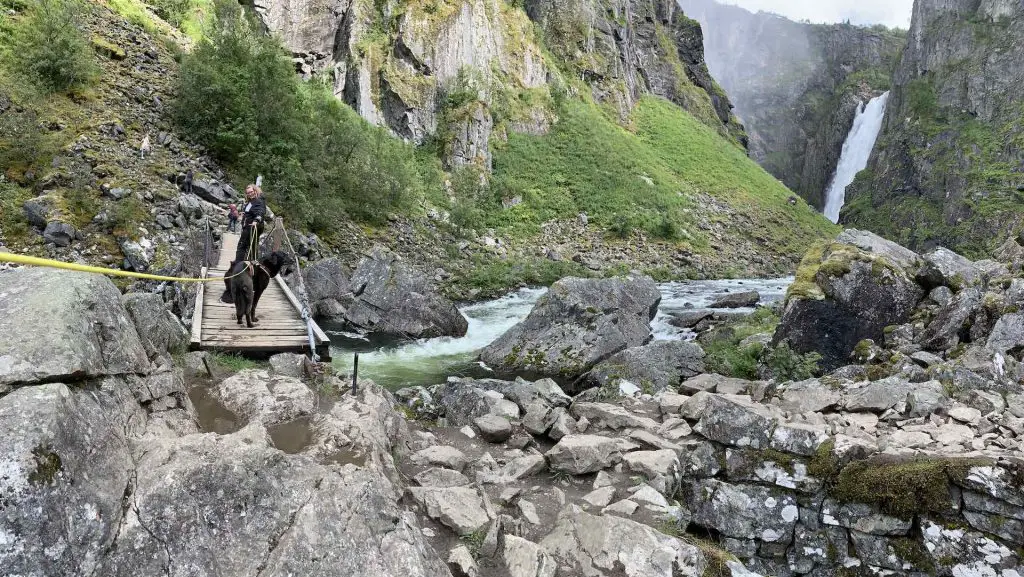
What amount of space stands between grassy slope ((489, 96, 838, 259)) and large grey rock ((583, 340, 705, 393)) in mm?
21422

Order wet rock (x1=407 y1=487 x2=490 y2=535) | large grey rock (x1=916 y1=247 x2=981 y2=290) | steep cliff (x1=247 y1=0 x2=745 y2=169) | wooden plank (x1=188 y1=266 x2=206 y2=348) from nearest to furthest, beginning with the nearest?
1. wet rock (x1=407 y1=487 x2=490 y2=535)
2. wooden plank (x1=188 y1=266 x2=206 y2=348)
3. large grey rock (x1=916 y1=247 x2=981 y2=290)
4. steep cliff (x1=247 y1=0 x2=745 y2=169)

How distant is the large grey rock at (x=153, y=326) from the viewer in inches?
188

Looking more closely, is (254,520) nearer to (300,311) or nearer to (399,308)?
(300,311)

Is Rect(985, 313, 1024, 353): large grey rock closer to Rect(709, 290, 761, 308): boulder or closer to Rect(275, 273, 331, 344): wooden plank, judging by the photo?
Rect(275, 273, 331, 344): wooden plank

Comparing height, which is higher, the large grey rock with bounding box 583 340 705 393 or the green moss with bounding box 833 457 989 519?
the green moss with bounding box 833 457 989 519

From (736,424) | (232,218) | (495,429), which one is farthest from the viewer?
(232,218)

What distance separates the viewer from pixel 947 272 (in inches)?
401

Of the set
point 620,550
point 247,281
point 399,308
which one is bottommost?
point 399,308

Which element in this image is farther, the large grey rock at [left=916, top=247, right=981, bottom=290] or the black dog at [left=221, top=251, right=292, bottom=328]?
the large grey rock at [left=916, top=247, right=981, bottom=290]

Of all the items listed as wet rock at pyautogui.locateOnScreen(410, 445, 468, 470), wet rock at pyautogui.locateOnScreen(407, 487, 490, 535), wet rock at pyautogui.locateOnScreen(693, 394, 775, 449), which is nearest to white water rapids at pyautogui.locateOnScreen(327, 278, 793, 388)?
wet rock at pyautogui.locateOnScreen(410, 445, 468, 470)

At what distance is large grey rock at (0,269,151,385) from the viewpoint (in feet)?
9.59

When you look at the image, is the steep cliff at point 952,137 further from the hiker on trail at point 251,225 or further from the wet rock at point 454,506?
the wet rock at point 454,506

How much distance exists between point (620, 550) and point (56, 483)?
377cm

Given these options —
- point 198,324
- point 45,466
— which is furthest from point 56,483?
point 198,324
